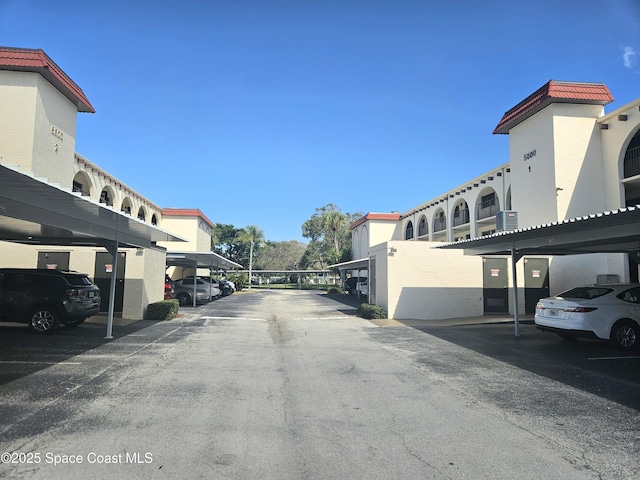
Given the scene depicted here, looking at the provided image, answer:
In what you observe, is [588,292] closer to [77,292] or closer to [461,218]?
[77,292]

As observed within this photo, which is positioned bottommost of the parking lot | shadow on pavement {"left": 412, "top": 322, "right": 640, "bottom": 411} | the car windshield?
the parking lot

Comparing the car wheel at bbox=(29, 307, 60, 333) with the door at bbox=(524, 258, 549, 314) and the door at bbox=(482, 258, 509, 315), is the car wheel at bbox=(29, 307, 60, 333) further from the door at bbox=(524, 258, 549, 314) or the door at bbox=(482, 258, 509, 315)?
the door at bbox=(524, 258, 549, 314)

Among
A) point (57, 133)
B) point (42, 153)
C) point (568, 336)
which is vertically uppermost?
point (57, 133)

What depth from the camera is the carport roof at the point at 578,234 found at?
7.41 m

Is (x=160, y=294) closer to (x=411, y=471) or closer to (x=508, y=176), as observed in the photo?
(x=411, y=471)

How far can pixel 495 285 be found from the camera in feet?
55.2

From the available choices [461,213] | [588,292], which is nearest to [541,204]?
[588,292]

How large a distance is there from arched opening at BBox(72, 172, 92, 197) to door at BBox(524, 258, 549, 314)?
2158cm

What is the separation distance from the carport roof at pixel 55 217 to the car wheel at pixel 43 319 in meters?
2.05

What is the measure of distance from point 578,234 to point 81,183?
23.2 metres

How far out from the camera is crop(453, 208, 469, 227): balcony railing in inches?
1257

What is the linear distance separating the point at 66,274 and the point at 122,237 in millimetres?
1623

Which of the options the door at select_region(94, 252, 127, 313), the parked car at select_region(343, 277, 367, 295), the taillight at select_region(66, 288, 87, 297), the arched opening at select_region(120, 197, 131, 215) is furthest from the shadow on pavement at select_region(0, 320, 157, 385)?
the parked car at select_region(343, 277, 367, 295)

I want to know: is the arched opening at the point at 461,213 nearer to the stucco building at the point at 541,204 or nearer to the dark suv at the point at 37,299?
the stucco building at the point at 541,204
